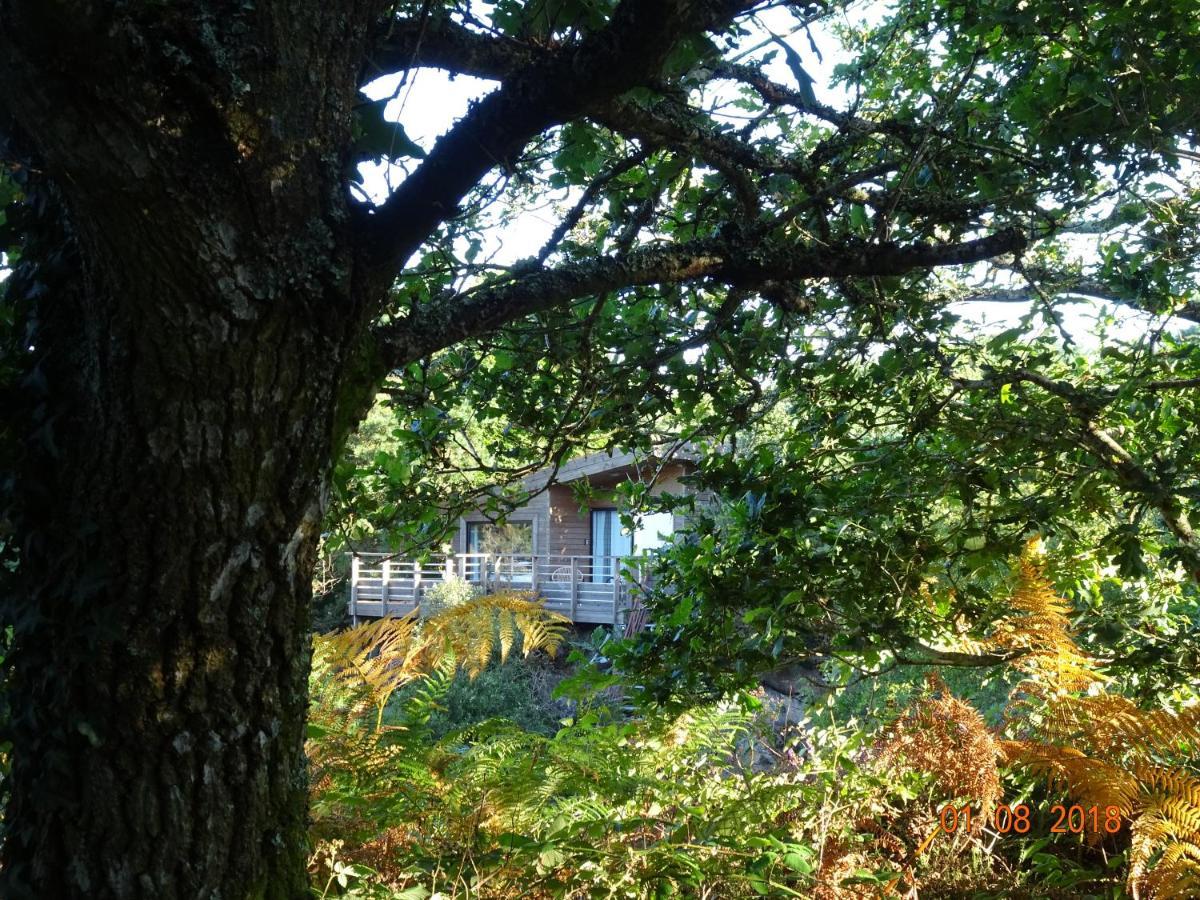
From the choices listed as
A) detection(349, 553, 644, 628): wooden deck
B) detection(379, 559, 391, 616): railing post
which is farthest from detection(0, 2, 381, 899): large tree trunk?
detection(379, 559, 391, 616): railing post

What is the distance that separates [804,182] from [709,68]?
0.44m

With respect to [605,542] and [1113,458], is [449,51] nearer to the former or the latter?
[1113,458]

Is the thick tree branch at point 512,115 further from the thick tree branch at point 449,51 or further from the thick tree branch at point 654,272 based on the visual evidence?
the thick tree branch at point 449,51

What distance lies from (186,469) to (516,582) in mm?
15289

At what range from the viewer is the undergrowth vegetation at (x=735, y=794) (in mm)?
2082

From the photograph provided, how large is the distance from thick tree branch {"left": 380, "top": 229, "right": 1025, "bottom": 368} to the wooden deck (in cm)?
1229

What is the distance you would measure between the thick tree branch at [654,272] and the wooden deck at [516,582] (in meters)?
12.3

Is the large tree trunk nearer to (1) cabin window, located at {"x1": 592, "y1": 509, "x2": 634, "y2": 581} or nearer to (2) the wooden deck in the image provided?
(2) the wooden deck

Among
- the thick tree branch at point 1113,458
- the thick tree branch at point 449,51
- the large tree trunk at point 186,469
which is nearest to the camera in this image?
the large tree trunk at point 186,469

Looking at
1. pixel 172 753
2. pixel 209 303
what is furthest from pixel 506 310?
pixel 172 753

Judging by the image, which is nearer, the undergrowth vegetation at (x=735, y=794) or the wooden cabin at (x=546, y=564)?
the undergrowth vegetation at (x=735, y=794)

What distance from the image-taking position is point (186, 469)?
1.37 metres

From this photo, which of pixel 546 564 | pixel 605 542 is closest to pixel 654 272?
pixel 546 564

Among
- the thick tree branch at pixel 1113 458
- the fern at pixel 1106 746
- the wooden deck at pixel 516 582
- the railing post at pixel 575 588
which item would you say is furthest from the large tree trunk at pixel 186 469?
the railing post at pixel 575 588
